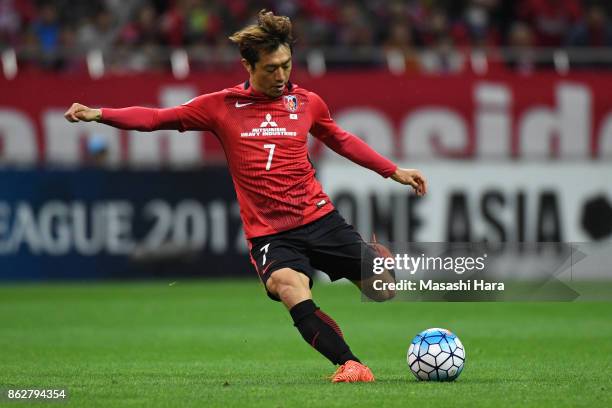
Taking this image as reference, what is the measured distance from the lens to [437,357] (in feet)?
26.5

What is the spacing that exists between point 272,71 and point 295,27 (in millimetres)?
11993

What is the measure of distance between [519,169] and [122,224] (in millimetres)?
5916

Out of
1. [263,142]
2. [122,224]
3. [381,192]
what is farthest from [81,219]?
[263,142]

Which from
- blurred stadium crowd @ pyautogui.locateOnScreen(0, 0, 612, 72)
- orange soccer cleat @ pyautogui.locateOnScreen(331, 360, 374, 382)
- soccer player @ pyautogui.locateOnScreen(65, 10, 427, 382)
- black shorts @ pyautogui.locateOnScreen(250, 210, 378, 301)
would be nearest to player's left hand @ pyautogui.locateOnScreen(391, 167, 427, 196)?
soccer player @ pyautogui.locateOnScreen(65, 10, 427, 382)

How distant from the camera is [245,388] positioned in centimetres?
784

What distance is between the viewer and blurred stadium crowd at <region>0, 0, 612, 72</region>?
1997 centimetres

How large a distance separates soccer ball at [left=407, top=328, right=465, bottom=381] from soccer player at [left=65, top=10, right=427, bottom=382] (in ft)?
1.68

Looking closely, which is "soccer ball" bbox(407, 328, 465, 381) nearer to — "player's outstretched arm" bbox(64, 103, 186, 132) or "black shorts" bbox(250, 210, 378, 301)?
"black shorts" bbox(250, 210, 378, 301)

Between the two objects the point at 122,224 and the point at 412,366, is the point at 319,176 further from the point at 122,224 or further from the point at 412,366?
the point at 412,366

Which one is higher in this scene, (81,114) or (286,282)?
(81,114)

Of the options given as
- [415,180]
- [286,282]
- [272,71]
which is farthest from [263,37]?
[286,282]

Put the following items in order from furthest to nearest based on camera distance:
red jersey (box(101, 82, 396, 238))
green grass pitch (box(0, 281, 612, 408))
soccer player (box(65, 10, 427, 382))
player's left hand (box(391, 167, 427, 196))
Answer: player's left hand (box(391, 167, 427, 196))
red jersey (box(101, 82, 396, 238))
soccer player (box(65, 10, 427, 382))
green grass pitch (box(0, 281, 612, 408))

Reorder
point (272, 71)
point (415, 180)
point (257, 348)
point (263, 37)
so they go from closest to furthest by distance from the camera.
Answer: point (263, 37) → point (272, 71) → point (415, 180) → point (257, 348)

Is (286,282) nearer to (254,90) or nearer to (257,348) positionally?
(254,90)
